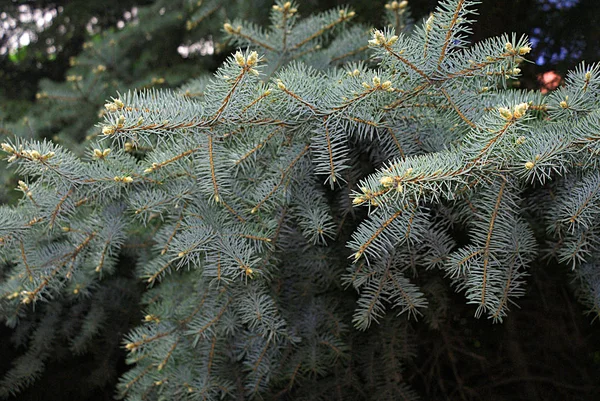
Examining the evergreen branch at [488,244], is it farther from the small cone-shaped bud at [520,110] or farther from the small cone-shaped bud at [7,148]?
the small cone-shaped bud at [7,148]

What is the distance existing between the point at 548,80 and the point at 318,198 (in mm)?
814

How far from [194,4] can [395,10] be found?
104cm

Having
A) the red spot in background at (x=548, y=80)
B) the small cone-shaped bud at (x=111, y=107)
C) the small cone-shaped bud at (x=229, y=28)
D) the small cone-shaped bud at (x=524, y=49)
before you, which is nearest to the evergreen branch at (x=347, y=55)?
the small cone-shaped bud at (x=229, y=28)

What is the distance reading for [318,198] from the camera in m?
1.16

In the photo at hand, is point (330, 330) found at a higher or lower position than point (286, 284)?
lower

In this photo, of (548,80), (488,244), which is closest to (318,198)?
(488,244)

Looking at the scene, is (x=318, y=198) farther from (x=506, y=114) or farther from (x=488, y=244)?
(x=506, y=114)

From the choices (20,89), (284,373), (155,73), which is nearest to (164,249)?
(284,373)

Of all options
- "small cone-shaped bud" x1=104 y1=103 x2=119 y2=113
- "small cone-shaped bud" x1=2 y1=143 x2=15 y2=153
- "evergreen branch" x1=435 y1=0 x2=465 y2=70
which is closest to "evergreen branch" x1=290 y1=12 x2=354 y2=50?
"evergreen branch" x1=435 y1=0 x2=465 y2=70

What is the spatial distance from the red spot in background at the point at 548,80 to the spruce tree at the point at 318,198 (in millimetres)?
303

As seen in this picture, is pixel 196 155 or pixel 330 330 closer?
pixel 196 155

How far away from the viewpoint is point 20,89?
280 centimetres

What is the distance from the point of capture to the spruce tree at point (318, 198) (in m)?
0.89

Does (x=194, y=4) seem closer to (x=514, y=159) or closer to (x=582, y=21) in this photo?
(x=582, y=21)
